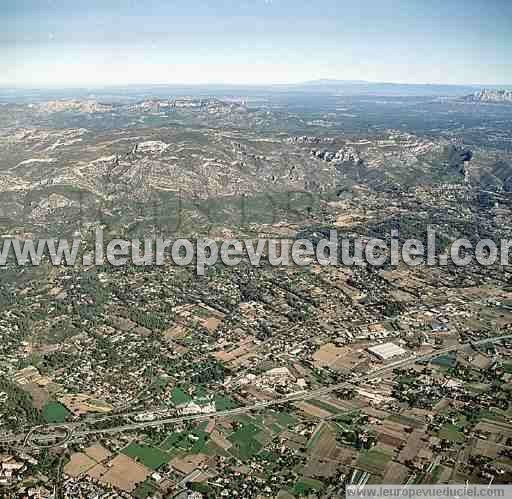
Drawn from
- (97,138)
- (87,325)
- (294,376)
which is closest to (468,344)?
(294,376)

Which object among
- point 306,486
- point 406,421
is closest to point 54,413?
point 306,486

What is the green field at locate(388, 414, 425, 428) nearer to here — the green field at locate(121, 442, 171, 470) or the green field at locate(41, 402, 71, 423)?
the green field at locate(121, 442, 171, 470)

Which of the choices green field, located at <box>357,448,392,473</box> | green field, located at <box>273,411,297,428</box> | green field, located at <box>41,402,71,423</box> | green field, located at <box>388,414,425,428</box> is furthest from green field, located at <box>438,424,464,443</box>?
green field, located at <box>41,402,71,423</box>

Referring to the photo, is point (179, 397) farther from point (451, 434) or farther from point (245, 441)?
point (451, 434)

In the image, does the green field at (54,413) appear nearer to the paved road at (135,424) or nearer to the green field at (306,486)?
the paved road at (135,424)

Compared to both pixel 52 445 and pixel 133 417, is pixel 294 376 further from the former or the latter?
pixel 52 445

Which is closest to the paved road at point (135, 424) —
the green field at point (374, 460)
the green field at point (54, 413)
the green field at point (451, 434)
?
the green field at point (54, 413)
